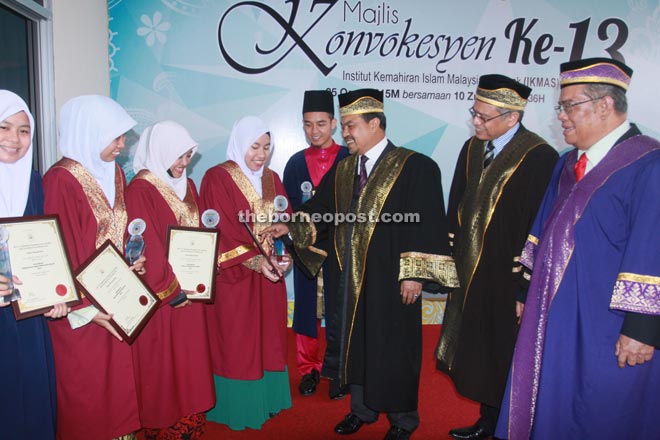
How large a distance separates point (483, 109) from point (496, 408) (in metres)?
1.76

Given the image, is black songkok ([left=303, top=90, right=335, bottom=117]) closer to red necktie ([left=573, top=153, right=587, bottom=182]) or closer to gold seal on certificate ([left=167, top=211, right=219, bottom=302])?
gold seal on certificate ([left=167, top=211, right=219, bottom=302])

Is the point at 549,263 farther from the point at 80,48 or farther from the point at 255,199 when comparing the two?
the point at 80,48

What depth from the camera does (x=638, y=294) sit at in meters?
1.88

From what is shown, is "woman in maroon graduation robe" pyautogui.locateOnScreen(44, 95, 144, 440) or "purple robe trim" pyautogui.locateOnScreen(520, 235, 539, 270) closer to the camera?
"woman in maroon graduation robe" pyautogui.locateOnScreen(44, 95, 144, 440)

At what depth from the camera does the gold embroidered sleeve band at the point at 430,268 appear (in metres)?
2.74

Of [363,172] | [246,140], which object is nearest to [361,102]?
[363,172]

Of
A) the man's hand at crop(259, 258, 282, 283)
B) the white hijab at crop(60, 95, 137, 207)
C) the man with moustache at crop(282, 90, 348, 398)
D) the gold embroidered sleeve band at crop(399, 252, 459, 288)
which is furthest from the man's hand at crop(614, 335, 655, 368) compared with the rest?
the white hijab at crop(60, 95, 137, 207)

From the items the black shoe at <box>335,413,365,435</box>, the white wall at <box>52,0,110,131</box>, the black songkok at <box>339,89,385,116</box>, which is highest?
the white wall at <box>52,0,110,131</box>

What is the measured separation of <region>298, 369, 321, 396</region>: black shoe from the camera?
367cm

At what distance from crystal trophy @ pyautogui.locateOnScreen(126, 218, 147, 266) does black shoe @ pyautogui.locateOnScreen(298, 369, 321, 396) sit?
5.94 feet

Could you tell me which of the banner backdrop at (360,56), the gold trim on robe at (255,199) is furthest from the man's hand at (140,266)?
the banner backdrop at (360,56)

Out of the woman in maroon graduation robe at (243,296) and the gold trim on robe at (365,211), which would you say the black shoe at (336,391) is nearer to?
the gold trim on robe at (365,211)

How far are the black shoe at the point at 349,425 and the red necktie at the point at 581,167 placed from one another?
197cm

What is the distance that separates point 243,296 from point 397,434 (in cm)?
125
